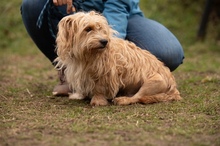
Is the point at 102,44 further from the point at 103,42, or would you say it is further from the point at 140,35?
the point at 140,35

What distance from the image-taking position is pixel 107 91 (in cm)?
403

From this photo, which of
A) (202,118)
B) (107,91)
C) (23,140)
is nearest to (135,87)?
(107,91)

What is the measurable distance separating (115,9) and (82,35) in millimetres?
795

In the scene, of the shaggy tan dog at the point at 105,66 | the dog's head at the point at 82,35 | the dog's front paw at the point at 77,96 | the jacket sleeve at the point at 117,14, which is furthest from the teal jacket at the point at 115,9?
the dog's front paw at the point at 77,96

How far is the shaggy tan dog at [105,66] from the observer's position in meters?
3.80

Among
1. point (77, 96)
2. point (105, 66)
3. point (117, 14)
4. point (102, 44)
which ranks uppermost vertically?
point (117, 14)

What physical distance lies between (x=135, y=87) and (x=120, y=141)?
139 centimetres

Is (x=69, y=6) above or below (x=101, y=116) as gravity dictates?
above

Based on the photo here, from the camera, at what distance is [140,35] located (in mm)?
4699

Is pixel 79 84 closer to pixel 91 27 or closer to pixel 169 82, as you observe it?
pixel 91 27

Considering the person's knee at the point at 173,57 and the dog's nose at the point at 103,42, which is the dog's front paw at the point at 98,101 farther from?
the person's knee at the point at 173,57

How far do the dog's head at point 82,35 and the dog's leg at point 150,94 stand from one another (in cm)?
53

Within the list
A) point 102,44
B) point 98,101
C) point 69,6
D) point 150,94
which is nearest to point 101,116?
point 98,101

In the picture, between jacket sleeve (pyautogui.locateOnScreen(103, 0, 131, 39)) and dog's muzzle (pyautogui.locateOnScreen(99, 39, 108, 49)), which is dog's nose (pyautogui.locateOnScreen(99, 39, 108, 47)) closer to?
dog's muzzle (pyautogui.locateOnScreen(99, 39, 108, 49))
